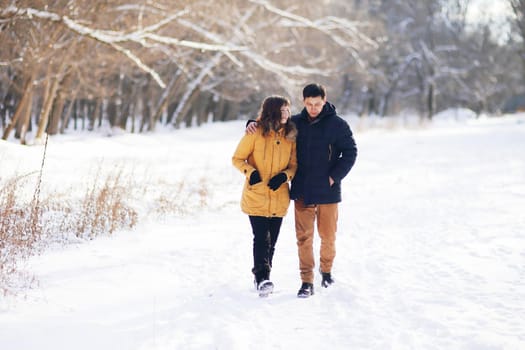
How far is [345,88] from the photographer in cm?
4316

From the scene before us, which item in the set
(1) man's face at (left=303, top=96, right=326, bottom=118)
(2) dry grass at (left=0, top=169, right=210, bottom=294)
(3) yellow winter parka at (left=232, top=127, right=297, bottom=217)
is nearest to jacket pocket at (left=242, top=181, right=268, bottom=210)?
(3) yellow winter parka at (left=232, top=127, right=297, bottom=217)

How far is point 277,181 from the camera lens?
4500 mm

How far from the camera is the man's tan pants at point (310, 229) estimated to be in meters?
4.67

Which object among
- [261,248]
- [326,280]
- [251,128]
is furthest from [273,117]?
[326,280]

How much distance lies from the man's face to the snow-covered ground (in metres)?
1.63

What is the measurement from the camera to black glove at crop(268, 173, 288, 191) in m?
4.49

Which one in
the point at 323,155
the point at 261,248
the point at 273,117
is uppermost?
the point at 273,117

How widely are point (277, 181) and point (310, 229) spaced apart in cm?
58

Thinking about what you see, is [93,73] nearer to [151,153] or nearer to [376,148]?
[151,153]

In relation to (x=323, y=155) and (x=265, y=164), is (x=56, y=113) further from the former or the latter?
(x=323, y=155)

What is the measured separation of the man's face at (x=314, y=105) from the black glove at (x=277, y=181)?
2.01ft

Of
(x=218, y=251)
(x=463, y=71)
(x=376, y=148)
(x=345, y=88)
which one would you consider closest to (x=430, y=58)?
(x=463, y=71)

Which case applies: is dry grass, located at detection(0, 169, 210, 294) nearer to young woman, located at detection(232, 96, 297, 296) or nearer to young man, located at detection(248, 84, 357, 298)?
young woman, located at detection(232, 96, 297, 296)

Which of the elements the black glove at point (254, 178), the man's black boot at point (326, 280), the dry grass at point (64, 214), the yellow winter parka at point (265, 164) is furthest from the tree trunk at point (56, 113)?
the man's black boot at point (326, 280)
